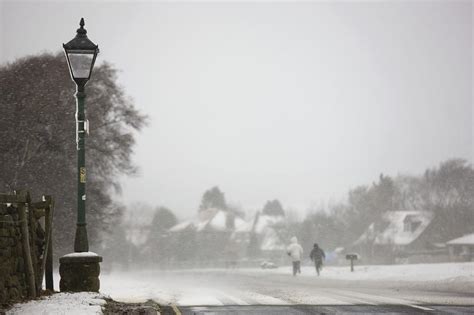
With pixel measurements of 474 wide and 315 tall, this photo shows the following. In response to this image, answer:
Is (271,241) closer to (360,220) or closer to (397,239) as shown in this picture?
(360,220)

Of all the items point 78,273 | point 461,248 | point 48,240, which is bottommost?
point 461,248

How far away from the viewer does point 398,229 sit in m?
87.8

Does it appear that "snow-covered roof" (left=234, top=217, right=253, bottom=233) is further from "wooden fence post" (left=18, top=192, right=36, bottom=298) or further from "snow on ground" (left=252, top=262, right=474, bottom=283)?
"wooden fence post" (left=18, top=192, right=36, bottom=298)

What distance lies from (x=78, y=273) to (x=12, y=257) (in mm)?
1775

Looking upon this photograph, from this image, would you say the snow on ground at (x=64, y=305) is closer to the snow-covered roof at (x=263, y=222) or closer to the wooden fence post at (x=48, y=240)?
the wooden fence post at (x=48, y=240)

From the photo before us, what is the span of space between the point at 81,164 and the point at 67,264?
195cm

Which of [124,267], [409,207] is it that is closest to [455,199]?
[409,207]

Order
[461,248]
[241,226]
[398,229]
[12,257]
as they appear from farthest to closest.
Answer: [241,226] → [398,229] → [461,248] → [12,257]

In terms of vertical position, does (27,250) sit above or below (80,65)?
below

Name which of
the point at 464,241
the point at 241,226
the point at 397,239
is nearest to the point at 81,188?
the point at 464,241

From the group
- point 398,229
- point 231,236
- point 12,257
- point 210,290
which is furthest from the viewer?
point 231,236

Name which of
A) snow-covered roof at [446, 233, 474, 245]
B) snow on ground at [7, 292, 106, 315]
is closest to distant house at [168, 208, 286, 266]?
snow-covered roof at [446, 233, 474, 245]

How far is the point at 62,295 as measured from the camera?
10852mm

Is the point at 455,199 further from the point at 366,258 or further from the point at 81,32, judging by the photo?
the point at 81,32
